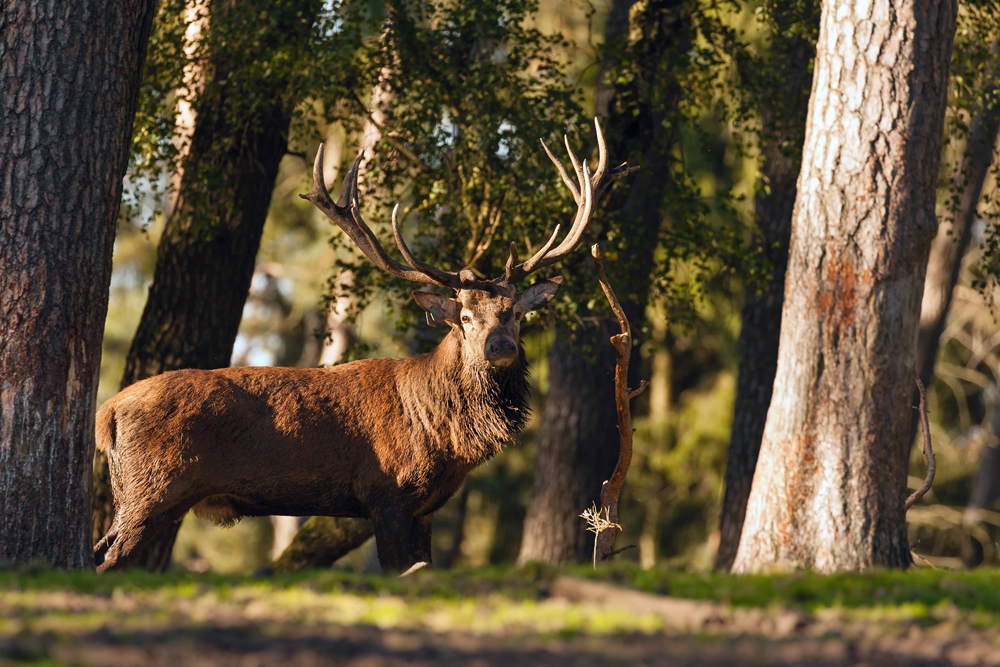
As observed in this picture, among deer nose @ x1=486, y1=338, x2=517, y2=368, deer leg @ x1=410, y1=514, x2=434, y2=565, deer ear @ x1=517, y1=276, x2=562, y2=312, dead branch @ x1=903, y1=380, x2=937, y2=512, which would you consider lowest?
deer leg @ x1=410, y1=514, x2=434, y2=565

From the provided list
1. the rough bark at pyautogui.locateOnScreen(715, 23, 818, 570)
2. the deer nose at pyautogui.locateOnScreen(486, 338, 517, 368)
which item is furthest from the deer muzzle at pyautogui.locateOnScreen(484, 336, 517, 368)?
the rough bark at pyautogui.locateOnScreen(715, 23, 818, 570)

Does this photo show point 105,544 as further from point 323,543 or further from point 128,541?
→ point 323,543

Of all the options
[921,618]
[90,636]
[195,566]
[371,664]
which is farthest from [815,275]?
[195,566]

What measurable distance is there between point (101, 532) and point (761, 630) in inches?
266

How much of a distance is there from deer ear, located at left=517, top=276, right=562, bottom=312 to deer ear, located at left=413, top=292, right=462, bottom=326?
0.50m

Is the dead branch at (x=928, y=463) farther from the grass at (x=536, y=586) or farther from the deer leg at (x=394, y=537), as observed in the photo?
the deer leg at (x=394, y=537)

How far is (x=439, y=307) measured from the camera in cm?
800

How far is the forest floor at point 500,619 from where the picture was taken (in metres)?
3.49

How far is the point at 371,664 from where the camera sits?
3.34 meters

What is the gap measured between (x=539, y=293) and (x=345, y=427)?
1804 millimetres

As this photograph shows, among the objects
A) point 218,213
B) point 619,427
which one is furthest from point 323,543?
point 619,427

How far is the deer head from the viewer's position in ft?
25.6

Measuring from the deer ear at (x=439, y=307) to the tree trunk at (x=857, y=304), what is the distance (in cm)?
259

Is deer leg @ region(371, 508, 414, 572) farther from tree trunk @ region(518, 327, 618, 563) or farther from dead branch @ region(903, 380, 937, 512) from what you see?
tree trunk @ region(518, 327, 618, 563)
